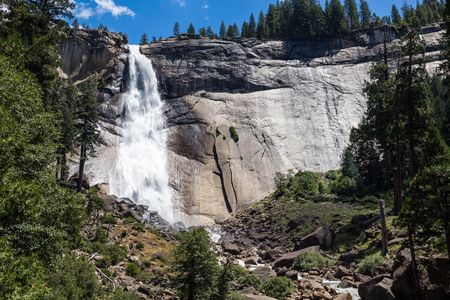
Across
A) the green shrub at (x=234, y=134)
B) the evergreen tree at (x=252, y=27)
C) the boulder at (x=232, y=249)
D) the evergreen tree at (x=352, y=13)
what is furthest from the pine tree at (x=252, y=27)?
→ the boulder at (x=232, y=249)

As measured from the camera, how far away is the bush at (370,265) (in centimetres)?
1814

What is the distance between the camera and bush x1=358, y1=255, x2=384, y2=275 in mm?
18141

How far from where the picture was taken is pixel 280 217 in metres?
38.3

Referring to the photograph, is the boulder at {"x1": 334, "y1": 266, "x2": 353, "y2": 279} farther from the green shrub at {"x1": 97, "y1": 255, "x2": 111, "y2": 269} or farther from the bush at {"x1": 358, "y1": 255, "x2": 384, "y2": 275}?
the green shrub at {"x1": 97, "y1": 255, "x2": 111, "y2": 269}

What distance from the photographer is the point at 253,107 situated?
205 feet

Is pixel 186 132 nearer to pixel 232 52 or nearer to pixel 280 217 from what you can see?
pixel 232 52

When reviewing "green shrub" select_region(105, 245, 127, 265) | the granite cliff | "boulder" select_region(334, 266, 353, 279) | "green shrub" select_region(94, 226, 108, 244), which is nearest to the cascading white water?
the granite cliff

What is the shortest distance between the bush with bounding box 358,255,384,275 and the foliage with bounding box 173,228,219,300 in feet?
31.4

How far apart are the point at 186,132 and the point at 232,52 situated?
21875 mm

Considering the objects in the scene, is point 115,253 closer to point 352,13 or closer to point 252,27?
point 252,27

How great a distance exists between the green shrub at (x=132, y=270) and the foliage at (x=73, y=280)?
16.4 ft

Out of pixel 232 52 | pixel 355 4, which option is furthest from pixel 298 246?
pixel 355 4

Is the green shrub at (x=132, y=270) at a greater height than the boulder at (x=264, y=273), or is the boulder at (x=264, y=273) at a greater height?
the green shrub at (x=132, y=270)

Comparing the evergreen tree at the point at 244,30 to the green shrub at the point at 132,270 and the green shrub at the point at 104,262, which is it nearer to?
the green shrub at the point at 132,270
